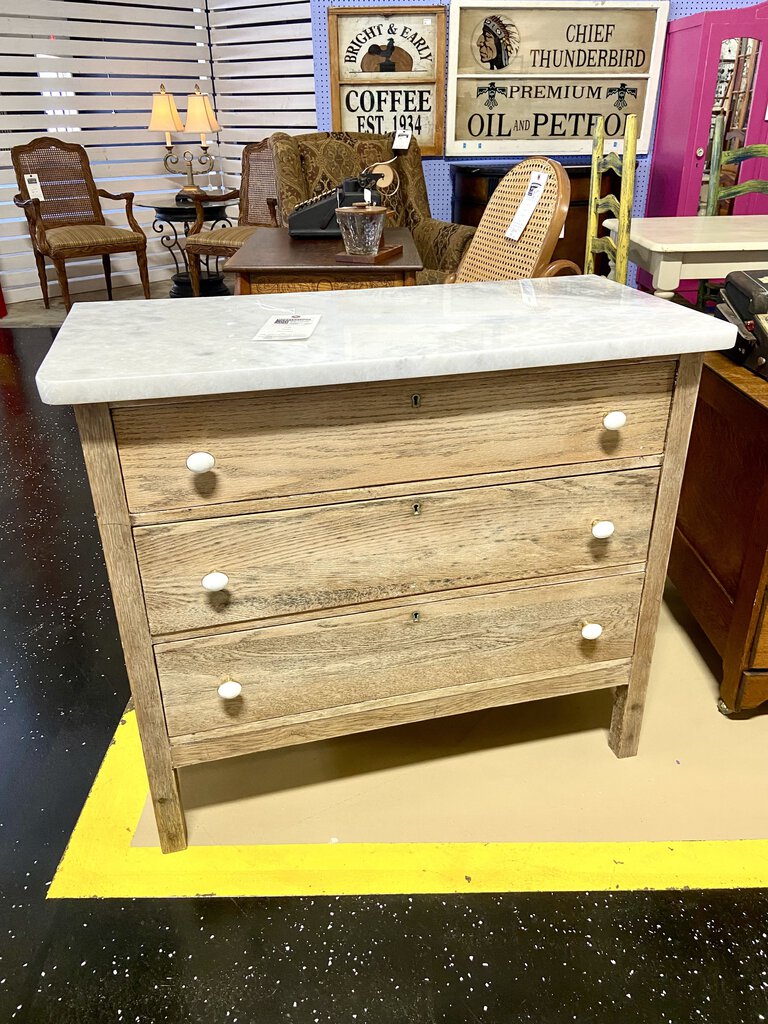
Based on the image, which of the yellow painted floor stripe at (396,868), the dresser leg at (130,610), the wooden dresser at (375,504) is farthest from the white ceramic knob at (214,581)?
the yellow painted floor stripe at (396,868)

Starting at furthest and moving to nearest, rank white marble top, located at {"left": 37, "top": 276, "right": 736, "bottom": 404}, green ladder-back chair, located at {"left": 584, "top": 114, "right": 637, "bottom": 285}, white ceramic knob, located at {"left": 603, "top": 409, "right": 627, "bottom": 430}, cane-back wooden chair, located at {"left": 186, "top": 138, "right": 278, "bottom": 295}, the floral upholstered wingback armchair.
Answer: cane-back wooden chair, located at {"left": 186, "top": 138, "right": 278, "bottom": 295} → the floral upholstered wingback armchair → green ladder-back chair, located at {"left": 584, "top": 114, "right": 637, "bottom": 285} → white ceramic knob, located at {"left": 603, "top": 409, "right": 627, "bottom": 430} → white marble top, located at {"left": 37, "top": 276, "right": 736, "bottom": 404}

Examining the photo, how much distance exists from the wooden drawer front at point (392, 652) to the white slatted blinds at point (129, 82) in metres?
6.97

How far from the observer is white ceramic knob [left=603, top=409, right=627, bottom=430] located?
153 centimetres

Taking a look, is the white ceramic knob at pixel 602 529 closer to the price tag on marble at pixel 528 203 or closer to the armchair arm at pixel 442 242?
the price tag on marble at pixel 528 203

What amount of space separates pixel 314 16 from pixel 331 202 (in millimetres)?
2764

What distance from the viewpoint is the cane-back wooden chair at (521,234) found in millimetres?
2004

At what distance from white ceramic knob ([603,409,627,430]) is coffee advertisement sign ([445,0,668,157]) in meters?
4.74

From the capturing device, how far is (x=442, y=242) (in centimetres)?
441

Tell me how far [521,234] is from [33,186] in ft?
19.9

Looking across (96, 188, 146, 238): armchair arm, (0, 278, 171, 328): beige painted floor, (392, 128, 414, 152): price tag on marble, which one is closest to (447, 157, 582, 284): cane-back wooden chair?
(392, 128, 414, 152): price tag on marble

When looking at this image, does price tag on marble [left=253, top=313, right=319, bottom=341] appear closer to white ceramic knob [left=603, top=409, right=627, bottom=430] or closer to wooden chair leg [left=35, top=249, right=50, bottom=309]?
white ceramic knob [left=603, top=409, right=627, bottom=430]

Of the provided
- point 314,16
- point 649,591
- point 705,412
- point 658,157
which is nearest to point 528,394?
point 649,591

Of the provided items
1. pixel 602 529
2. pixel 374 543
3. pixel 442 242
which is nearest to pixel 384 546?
pixel 374 543

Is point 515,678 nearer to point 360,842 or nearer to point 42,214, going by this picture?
point 360,842
